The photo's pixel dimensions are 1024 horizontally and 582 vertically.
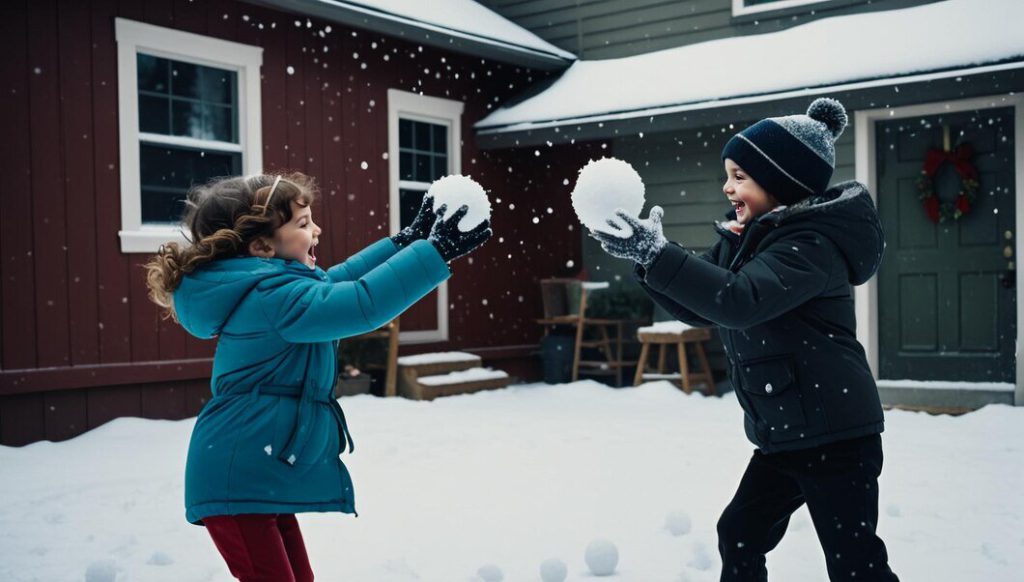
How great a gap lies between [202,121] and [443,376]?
3298 mm

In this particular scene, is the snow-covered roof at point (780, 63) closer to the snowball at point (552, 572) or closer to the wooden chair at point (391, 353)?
the wooden chair at point (391, 353)

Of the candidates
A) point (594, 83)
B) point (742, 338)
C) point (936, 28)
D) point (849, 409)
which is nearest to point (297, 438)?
point (742, 338)

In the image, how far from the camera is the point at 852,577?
7.03 feet

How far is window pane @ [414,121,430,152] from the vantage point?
9.84 m

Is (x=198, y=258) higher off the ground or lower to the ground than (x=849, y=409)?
higher

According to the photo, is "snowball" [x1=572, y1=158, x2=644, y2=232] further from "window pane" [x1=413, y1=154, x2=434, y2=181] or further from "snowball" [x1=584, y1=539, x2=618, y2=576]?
"window pane" [x1=413, y1=154, x2=434, y2=181]

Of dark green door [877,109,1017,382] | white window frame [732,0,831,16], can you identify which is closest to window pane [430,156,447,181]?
white window frame [732,0,831,16]

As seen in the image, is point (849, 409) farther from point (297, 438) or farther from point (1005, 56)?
point (1005, 56)

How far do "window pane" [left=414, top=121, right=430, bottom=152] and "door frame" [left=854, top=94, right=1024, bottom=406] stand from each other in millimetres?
4355

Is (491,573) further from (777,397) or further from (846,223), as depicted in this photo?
(846,223)

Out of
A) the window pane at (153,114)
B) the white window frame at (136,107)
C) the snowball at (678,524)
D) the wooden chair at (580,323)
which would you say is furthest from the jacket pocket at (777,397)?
the wooden chair at (580,323)

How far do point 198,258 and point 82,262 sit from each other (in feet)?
18.0

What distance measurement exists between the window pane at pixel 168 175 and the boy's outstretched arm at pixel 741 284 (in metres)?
6.01

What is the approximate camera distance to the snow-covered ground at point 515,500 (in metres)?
3.58
